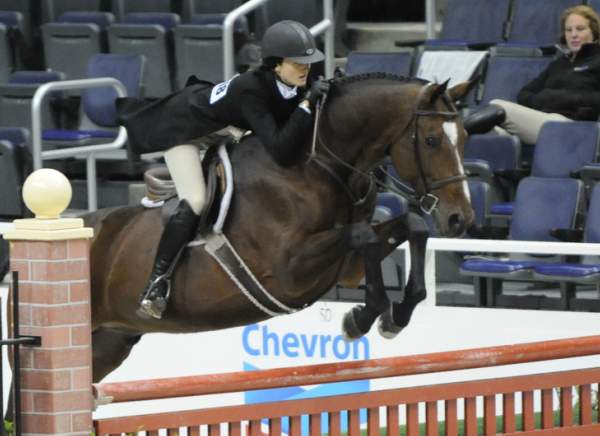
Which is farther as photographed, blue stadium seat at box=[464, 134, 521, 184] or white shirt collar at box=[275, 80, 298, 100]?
blue stadium seat at box=[464, 134, 521, 184]

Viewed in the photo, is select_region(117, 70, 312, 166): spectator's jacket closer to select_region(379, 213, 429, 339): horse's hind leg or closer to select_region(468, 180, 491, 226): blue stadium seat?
select_region(379, 213, 429, 339): horse's hind leg

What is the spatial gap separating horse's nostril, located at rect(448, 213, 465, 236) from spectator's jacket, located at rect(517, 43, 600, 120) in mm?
3068

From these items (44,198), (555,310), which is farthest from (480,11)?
(44,198)

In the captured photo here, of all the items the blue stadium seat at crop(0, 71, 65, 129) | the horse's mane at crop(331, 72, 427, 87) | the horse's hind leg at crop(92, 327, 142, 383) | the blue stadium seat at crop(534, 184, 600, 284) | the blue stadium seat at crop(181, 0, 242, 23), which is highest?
the blue stadium seat at crop(181, 0, 242, 23)

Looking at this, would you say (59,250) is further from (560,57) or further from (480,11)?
(480,11)

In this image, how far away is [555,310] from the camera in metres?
7.71

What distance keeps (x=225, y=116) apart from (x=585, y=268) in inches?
90.1

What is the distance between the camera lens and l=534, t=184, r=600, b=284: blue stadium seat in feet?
24.9

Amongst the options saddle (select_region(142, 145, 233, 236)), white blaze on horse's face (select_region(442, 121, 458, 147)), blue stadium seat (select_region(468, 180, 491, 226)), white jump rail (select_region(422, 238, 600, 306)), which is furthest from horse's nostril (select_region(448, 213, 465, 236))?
blue stadium seat (select_region(468, 180, 491, 226))

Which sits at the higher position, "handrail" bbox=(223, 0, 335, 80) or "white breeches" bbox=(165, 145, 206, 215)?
"handrail" bbox=(223, 0, 335, 80)

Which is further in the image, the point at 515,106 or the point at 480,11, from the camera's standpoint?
the point at 480,11

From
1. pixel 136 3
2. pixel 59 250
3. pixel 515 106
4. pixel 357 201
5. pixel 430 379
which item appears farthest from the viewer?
pixel 136 3

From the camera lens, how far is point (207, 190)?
245 inches

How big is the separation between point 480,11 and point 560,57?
4.32 ft
